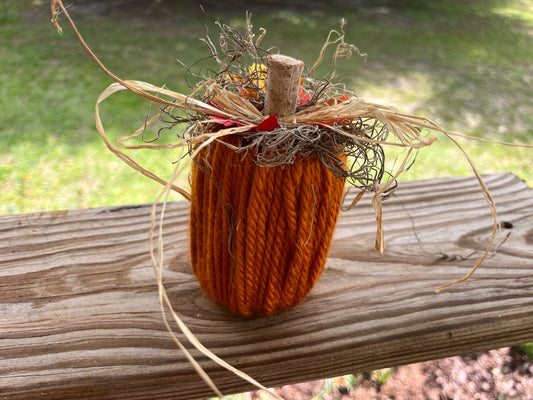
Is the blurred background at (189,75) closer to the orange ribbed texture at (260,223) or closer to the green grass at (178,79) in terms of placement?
the green grass at (178,79)

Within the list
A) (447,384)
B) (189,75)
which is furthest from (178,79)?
(447,384)

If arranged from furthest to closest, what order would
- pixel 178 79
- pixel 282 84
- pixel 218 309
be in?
pixel 178 79 < pixel 218 309 < pixel 282 84

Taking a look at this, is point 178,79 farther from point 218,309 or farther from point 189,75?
point 218,309

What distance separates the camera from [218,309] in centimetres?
73

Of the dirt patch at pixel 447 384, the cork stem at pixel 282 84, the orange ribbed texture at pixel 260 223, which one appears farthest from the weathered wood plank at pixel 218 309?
the dirt patch at pixel 447 384

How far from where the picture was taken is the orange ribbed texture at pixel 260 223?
1.92ft

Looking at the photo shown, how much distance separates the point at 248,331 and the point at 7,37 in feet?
10.4

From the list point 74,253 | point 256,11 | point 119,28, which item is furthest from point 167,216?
point 256,11

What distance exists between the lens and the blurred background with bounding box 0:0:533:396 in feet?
6.48

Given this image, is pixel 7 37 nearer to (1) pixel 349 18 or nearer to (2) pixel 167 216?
(1) pixel 349 18

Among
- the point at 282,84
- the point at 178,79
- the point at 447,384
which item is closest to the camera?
the point at 282,84

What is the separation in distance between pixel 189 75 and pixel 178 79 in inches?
4.3

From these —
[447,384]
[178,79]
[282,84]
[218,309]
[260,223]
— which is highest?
[178,79]

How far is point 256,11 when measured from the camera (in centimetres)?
381
